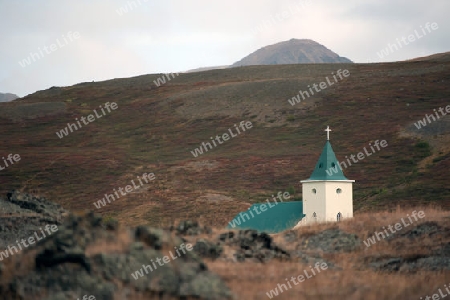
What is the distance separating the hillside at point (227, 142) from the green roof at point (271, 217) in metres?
8.31

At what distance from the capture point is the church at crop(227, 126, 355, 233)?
4341cm

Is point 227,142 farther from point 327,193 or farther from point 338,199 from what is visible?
point 327,193

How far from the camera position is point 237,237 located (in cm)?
2238

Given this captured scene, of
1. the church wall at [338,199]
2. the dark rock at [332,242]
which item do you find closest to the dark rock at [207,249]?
the dark rock at [332,242]

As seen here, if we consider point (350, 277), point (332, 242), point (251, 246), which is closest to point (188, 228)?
point (251, 246)

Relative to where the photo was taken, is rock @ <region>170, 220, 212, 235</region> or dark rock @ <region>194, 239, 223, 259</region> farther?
rock @ <region>170, 220, 212, 235</region>

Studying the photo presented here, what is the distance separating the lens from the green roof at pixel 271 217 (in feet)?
140

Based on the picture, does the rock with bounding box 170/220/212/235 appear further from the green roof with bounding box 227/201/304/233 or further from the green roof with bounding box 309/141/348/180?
the green roof with bounding box 309/141/348/180

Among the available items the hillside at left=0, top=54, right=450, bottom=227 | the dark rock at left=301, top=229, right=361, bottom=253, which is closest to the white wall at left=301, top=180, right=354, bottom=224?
the hillside at left=0, top=54, right=450, bottom=227

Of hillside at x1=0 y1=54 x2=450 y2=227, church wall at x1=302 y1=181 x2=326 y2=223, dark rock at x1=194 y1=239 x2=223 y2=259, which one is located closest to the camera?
dark rock at x1=194 y1=239 x2=223 y2=259

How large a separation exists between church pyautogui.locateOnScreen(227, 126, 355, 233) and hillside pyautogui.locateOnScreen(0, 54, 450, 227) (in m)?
9.39

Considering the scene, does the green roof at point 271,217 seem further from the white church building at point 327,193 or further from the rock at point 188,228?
the rock at point 188,228

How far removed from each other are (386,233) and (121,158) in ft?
188

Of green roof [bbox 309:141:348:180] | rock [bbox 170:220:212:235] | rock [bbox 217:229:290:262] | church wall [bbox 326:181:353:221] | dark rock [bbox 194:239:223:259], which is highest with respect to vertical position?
rock [bbox 170:220:212:235]
